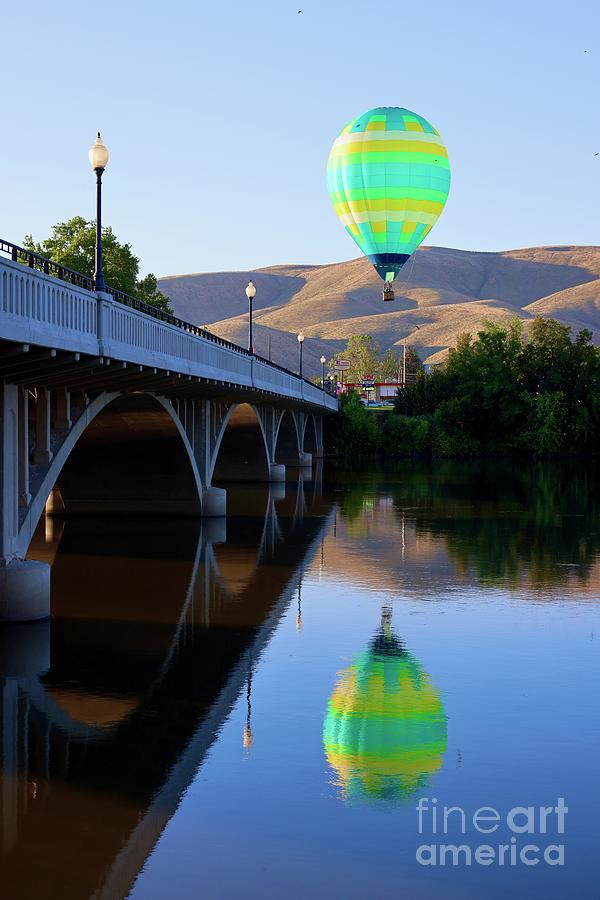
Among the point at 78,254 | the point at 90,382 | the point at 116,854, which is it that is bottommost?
the point at 116,854

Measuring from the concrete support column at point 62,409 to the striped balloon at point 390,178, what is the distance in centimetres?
3669

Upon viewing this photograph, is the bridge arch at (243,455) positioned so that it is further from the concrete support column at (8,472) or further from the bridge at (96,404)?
the concrete support column at (8,472)

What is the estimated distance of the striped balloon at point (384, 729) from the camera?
1387 centimetres

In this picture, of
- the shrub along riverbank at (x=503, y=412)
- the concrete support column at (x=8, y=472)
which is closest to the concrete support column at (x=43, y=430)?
the concrete support column at (x=8, y=472)

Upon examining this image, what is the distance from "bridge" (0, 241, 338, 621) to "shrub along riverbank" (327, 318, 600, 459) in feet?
171

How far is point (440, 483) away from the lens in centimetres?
6944

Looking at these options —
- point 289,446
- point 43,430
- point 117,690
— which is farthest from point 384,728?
point 289,446

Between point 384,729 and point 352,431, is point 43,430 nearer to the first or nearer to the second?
point 384,729

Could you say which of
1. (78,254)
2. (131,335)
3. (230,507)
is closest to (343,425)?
(78,254)

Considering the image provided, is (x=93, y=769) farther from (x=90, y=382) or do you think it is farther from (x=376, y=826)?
(x=90, y=382)

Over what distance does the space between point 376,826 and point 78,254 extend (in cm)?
7731

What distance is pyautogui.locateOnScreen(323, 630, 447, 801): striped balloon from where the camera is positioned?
45.5 feet

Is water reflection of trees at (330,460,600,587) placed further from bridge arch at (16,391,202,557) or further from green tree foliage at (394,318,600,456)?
green tree foliage at (394,318,600,456)

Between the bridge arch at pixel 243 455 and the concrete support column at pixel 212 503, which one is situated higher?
the bridge arch at pixel 243 455
